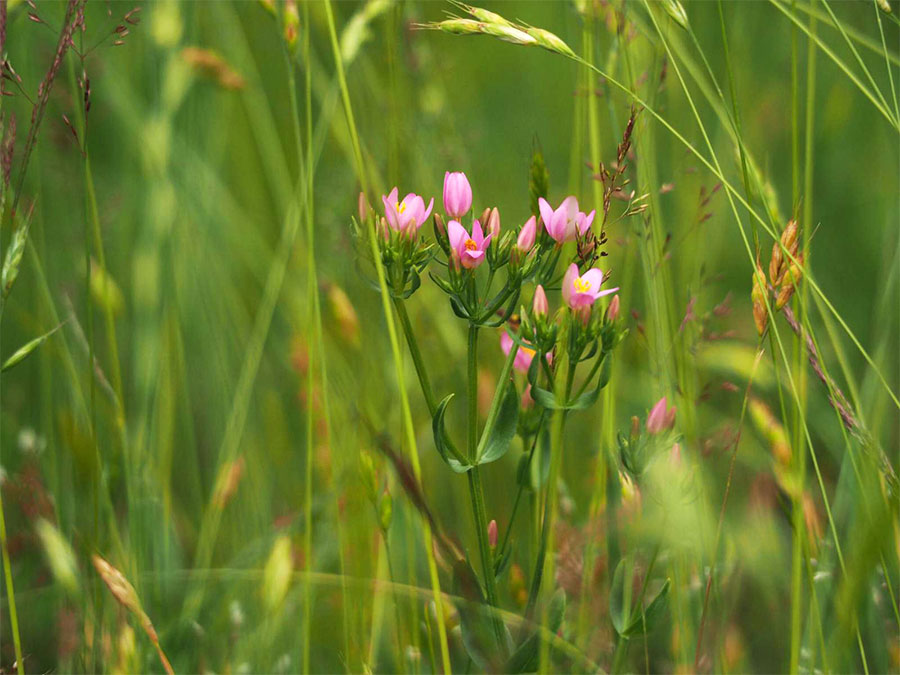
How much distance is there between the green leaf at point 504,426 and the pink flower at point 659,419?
15 cm

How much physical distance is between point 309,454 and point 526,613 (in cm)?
32

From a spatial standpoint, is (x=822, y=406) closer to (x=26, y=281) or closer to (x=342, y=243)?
(x=342, y=243)

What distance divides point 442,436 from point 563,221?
27 cm

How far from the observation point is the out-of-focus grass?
1168 mm

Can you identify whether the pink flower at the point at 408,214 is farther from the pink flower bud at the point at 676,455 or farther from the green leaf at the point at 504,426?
the pink flower bud at the point at 676,455

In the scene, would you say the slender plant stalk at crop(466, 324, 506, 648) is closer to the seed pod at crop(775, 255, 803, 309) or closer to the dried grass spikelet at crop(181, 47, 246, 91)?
the seed pod at crop(775, 255, 803, 309)

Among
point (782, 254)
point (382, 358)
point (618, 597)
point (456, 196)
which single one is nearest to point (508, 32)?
point (456, 196)

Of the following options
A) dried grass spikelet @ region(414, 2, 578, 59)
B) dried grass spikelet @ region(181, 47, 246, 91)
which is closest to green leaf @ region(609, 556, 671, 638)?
dried grass spikelet @ region(414, 2, 578, 59)

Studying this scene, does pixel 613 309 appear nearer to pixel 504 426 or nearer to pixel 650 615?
pixel 504 426

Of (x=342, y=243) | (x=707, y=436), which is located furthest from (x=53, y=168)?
(x=707, y=436)

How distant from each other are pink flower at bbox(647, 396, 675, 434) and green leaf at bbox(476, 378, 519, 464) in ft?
0.51

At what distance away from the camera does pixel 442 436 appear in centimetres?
92

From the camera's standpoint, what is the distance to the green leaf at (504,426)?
98cm

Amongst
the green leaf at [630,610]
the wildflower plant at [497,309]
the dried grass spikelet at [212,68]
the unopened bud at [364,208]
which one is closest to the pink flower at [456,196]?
the wildflower plant at [497,309]
